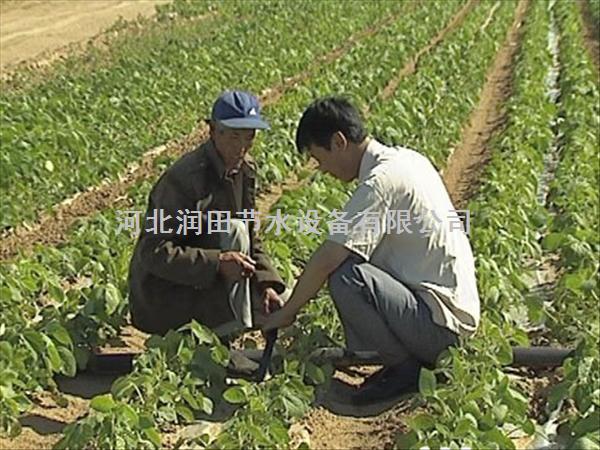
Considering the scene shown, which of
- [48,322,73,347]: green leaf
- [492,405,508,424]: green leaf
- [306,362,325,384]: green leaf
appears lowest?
[306,362,325,384]: green leaf

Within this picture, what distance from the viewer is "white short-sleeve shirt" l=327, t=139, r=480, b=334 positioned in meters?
4.03

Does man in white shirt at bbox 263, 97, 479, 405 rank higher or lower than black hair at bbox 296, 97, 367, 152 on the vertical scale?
lower

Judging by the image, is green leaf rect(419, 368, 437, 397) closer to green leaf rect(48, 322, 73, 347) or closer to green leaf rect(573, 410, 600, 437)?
green leaf rect(573, 410, 600, 437)

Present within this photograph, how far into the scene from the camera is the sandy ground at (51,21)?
17516 mm

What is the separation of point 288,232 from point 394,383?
172 centimetres

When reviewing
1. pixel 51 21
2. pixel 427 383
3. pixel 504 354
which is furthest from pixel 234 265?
pixel 51 21

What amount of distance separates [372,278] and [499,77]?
423 inches

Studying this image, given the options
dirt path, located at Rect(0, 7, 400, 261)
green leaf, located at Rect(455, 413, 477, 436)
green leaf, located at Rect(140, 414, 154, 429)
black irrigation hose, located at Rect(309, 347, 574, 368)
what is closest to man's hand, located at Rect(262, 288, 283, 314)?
black irrigation hose, located at Rect(309, 347, 574, 368)

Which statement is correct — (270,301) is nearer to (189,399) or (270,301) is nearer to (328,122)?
(189,399)

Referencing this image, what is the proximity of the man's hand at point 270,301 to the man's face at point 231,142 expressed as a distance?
0.60m

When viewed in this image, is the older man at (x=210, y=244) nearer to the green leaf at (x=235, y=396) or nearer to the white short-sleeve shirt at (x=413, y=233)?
the white short-sleeve shirt at (x=413, y=233)

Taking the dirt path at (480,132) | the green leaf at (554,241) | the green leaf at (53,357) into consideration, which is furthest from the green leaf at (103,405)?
the dirt path at (480,132)

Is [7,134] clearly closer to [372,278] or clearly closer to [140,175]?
[140,175]

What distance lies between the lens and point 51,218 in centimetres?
740
